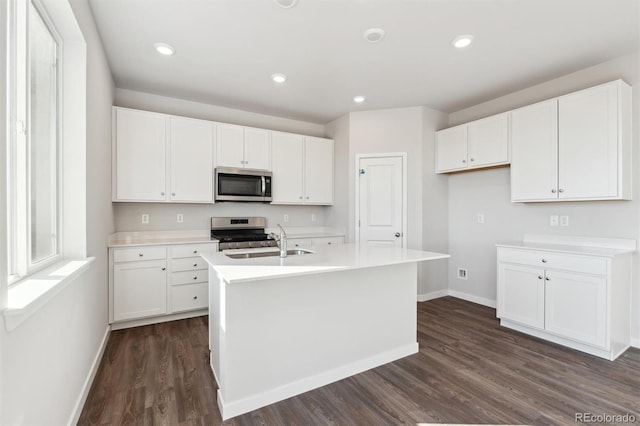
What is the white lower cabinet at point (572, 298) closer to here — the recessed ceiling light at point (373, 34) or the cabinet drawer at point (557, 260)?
the cabinet drawer at point (557, 260)

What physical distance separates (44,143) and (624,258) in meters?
4.37

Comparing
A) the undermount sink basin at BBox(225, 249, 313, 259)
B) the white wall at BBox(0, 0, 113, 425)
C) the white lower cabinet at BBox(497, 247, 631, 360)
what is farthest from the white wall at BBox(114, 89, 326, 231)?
the white lower cabinet at BBox(497, 247, 631, 360)

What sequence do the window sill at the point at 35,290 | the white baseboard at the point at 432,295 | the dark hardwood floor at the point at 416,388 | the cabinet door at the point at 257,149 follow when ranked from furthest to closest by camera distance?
1. the white baseboard at the point at 432,295
2. the cabinet door at the point at 257,149
3. the dark hardwood floor at the point at 416,388
4. the window sill at the point at 35,290

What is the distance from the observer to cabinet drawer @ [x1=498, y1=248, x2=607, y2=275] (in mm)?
2551

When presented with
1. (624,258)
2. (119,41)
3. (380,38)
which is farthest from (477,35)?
(119,41)

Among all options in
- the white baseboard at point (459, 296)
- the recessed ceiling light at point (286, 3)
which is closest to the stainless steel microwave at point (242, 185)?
the recessed ceiling light at point (286, 3)

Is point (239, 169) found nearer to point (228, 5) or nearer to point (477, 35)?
point (228, 5)

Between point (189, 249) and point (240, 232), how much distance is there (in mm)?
896

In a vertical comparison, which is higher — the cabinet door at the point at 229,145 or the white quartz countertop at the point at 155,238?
the cabinet door at the point at 229,145

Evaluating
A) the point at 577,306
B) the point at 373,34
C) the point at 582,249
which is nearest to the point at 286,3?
the point at 373,34

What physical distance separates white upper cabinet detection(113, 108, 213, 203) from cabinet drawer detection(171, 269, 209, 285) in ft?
2.83

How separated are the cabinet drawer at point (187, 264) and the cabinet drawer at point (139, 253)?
5.5 inches

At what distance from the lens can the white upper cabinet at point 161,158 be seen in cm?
328

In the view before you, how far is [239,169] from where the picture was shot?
3922mm
